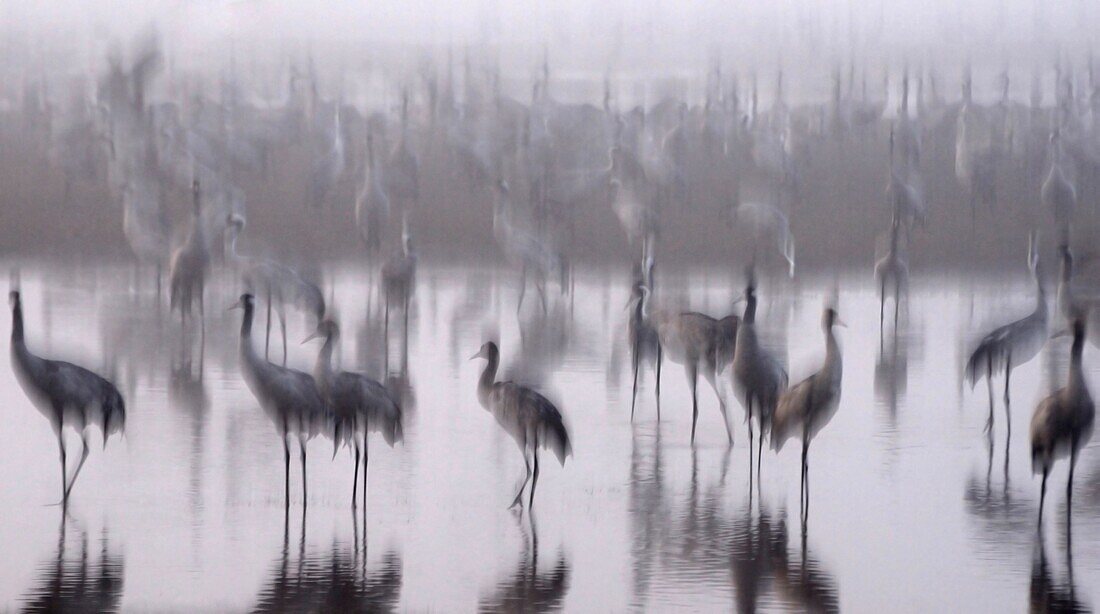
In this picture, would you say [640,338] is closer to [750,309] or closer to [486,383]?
[750,309]

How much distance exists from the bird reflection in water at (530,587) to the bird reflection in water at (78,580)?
1408 millimetres

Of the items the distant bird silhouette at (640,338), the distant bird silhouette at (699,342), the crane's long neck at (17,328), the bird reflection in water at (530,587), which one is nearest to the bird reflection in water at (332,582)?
the bird reflection in water at (530,587)

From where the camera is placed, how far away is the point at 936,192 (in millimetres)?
26438

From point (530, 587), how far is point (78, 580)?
1749 millimetres

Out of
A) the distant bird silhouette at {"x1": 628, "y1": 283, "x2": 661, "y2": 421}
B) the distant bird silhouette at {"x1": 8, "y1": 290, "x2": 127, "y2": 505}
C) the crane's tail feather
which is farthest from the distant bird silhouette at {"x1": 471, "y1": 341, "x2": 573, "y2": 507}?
the distant bird silhouette at {"x1": 628, "y1": 283, "x2": 661, "y2": 421}

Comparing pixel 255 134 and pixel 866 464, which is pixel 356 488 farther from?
pixel 255 134

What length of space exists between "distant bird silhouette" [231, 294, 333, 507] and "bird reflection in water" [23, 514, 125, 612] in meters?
0.89

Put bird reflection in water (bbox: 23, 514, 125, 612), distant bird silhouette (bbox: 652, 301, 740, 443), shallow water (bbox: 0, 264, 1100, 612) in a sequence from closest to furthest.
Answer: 1. bird reflection in water (bbox: 23, 514, 125, 612)
2. shallow water (bbox: 0, 264, 1100, 612)
3. distant bird silhouette (bbox: 652, 301, 740, 443)

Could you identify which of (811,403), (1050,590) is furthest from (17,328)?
(1050,590)

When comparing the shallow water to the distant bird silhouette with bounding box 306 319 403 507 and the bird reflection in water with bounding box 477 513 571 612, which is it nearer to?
the bird reflection in water with bounding box 477 513 571 612

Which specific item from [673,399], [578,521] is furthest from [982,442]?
[578,521]

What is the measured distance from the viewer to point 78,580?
6672 millimetres

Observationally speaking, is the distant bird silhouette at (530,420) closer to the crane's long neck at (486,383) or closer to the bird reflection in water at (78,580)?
the crane's long neck at (486,383)

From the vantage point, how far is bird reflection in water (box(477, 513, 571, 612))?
6.43 metres
